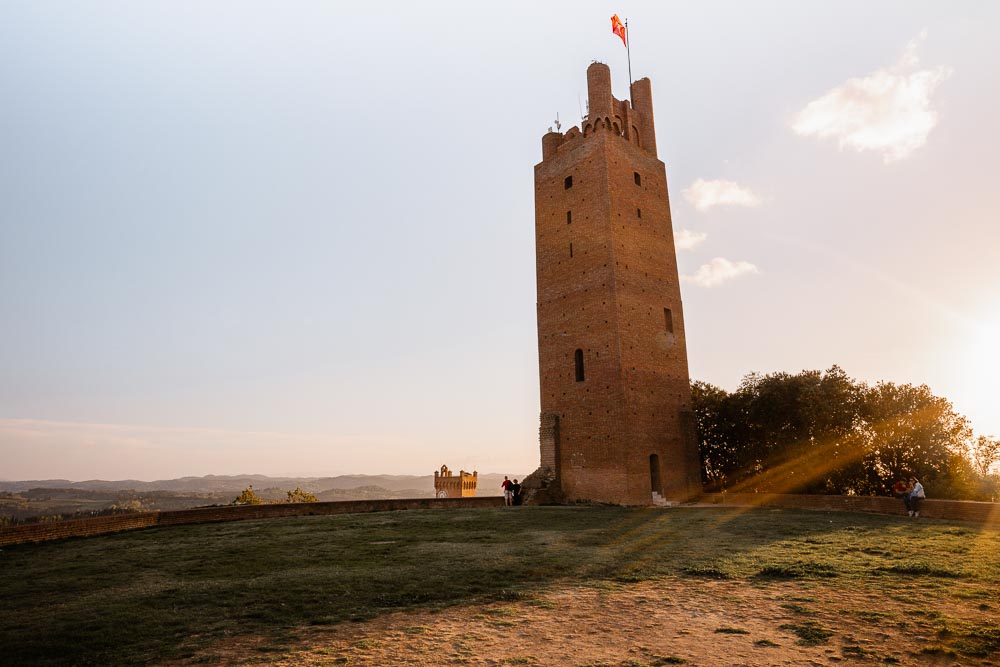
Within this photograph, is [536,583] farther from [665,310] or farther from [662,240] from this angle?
[662,240]

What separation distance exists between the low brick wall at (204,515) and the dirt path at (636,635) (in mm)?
10822

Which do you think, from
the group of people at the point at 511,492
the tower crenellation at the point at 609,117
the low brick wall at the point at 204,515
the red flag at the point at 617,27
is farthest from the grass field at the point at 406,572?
the red flag at the point at 617,27

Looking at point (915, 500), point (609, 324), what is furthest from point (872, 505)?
point (609, 324)

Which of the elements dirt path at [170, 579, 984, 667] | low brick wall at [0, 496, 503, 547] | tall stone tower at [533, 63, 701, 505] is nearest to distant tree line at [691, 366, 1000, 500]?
tall stone tower at [533, 63, 701, 505]

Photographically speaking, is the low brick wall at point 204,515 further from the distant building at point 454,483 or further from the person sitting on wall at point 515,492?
the distant building at point 454,483

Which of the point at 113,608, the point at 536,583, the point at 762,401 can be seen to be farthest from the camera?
the point at 762,401

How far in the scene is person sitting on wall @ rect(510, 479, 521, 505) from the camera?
21.7 meters

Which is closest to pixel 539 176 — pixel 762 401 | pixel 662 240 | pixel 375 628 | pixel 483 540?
pixel 662 240

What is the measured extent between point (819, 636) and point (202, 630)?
6095 mm

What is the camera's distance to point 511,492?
71.5ft

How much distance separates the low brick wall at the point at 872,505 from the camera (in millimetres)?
13344

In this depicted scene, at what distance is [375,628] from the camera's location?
225 inches

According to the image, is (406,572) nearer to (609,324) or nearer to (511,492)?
(511,492)

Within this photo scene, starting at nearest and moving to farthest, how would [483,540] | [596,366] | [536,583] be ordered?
[536,583], [483,540], [596,366]
